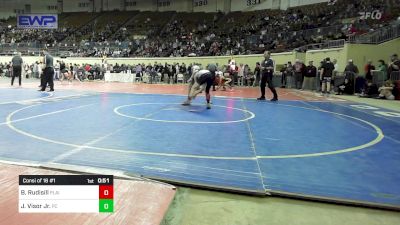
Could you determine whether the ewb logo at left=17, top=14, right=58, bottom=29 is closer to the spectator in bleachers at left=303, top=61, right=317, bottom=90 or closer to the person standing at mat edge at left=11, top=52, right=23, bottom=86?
the person standing at mat edge at left=11, top=52, right=23, bottom=86

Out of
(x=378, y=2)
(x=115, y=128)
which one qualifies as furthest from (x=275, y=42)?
(x=115, y=128)

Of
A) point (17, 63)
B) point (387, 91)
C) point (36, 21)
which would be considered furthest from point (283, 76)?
point (36, 21)

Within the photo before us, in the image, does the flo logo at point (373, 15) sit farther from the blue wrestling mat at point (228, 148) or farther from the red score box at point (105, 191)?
the red score box at point (105, 191)

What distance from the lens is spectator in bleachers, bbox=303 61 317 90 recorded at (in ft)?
63.4

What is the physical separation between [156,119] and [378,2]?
21.2 metres

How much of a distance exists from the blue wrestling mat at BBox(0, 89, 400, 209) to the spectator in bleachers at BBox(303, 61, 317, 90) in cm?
995

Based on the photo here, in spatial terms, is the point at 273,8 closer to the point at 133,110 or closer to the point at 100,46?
the point at 100,46

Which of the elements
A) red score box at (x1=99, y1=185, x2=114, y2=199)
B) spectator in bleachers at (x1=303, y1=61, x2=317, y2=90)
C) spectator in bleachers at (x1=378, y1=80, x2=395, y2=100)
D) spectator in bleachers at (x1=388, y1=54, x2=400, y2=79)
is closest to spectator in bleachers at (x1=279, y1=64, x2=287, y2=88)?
spectator in bleachers at (x1=303, y1=61, x2=317, y2=90)

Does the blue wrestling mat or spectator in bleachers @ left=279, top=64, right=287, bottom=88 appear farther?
spectator in bleachers @ left=279, top=64, right=287, bottom=88

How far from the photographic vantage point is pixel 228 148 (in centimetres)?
558

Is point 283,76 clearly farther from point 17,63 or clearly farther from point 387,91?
point 17,63

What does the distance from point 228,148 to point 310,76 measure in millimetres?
15245

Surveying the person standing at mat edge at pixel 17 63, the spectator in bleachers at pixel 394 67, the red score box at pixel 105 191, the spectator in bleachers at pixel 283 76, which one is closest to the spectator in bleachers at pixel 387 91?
the spectator in bleachers at pixel 394 67

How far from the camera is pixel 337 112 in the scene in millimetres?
10523
